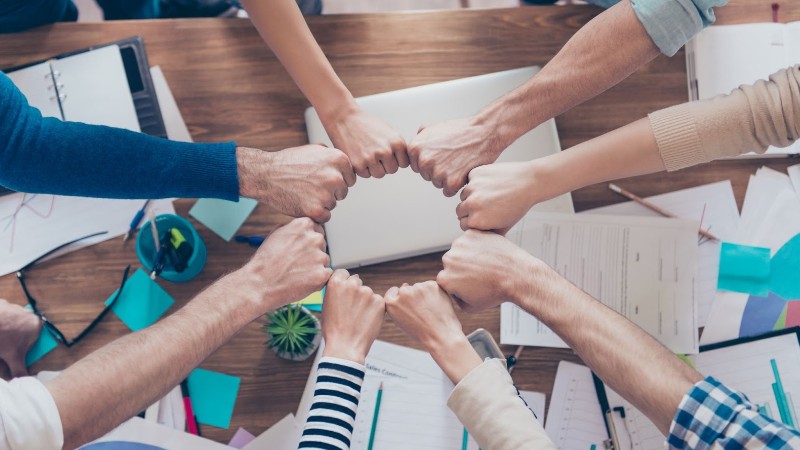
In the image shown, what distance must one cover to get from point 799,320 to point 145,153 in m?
1.24

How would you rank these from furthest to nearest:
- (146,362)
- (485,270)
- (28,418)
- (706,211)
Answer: (706,211)
(485,270)
(146,362)
(28,418)

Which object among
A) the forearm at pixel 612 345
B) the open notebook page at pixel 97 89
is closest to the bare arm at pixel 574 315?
the forearm at pixel 612 345

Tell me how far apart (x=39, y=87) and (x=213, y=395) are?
69 cm

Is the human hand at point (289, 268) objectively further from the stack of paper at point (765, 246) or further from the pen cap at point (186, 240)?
the stack of paper at point (765, 246)

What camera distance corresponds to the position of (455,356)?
1.07 metres

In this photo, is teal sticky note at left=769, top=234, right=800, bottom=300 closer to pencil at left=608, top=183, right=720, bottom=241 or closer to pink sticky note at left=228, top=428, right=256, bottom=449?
pencil at left=608, top=183, right=720, bottom=241

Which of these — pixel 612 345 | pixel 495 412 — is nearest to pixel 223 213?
pixel 495 412

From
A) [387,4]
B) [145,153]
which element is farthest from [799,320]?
[387,4]

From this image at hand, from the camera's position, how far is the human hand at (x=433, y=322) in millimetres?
1068

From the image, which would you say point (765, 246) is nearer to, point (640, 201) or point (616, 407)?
point (640, 201)

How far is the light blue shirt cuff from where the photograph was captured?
1.07 m

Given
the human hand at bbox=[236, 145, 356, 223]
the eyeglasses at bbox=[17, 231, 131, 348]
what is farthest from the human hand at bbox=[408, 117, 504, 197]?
the eyeglasses at bbox=[17, 231, 131, 348]

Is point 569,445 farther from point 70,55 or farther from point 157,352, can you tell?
point 70,55

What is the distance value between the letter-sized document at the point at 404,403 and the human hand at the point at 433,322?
73mm
